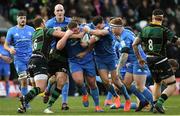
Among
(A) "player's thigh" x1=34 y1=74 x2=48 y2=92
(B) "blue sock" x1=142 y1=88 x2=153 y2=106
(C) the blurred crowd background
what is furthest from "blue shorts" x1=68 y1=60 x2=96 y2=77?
(C) the blurred crowd background

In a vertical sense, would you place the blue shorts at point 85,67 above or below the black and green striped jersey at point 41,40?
below

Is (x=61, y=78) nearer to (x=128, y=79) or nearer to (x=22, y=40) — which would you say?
(x=128, y=79)

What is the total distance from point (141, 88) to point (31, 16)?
12.1m

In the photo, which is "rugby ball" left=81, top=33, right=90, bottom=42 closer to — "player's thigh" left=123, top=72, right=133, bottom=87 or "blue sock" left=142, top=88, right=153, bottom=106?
"player's thigh" left=123, top=72, right=133, bottom=87

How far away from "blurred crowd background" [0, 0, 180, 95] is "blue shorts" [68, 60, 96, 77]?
400 inches

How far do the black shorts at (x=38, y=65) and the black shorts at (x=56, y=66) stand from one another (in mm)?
415

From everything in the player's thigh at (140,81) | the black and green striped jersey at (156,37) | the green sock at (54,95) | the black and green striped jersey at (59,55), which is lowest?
the green sock at (54,95)

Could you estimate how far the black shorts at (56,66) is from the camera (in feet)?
58.7

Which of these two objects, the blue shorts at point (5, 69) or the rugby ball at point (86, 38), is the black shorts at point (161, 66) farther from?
the blue shorts at point (5, 69)

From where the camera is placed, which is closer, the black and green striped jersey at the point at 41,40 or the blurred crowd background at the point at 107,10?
the black and green striped jersey at the point at 41,40

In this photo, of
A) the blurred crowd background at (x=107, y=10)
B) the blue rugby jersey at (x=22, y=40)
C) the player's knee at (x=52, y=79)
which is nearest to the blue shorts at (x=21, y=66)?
the blue rugby jersey at (x=22, y=40)

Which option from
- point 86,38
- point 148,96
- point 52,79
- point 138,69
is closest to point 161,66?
point 148,96

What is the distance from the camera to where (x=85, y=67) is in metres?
17.9

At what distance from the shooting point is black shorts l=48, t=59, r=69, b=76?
1789 cm
